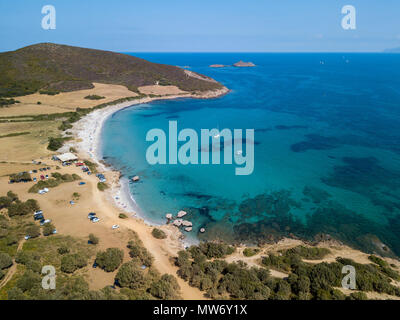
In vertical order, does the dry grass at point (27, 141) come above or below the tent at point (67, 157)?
above

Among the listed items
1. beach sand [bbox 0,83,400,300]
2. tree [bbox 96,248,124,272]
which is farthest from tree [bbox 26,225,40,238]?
tree [bbox 96,248,124,272]

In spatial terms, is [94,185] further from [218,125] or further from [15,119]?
[15,119]

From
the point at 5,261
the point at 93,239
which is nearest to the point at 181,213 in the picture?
the point at 93,239

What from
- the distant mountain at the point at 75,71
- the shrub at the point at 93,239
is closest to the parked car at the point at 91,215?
the shrub at the point at 93,239

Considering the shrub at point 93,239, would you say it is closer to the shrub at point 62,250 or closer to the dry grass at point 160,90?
the shrub at point 62,250

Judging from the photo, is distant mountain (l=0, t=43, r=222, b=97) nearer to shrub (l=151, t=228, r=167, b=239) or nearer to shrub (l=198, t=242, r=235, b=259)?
shrub (l=151, t=228, r=167, b=239)
